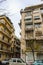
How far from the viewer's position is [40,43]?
32.6 m

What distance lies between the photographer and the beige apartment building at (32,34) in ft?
105

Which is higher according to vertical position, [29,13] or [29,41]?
[29,13]

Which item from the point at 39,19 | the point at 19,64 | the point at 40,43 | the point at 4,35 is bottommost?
the point at 19,64

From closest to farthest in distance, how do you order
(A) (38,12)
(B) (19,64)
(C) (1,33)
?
(B) (19,64)
(A) (38,12)
(C) (1,33)

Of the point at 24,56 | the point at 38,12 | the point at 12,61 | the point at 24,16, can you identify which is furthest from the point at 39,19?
the point at 12,61

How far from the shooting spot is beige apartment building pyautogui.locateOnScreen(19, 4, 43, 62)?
1263 inches

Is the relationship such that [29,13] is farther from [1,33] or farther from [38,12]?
[1,33]

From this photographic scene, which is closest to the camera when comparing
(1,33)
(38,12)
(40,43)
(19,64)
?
(19,64)

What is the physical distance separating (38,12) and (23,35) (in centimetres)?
613

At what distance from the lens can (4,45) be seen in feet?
134

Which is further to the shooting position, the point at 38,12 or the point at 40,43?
the point at 38,12

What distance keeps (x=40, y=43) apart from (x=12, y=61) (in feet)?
41.1

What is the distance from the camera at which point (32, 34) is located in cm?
3403

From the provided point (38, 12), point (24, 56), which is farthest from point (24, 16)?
point (24, 56)
